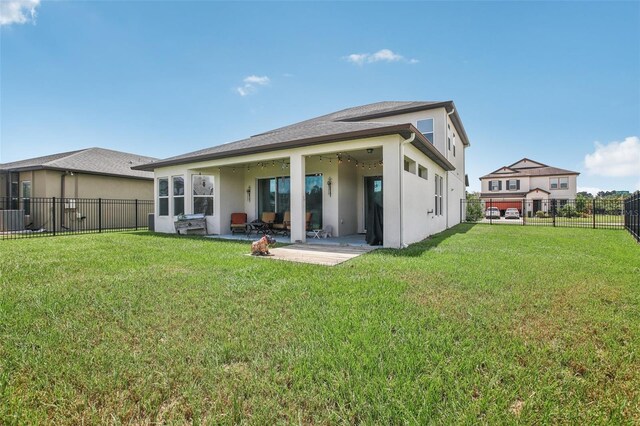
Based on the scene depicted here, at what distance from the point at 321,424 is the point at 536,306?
329 cm

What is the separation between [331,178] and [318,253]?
14.6 ft

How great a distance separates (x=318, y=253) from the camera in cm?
762

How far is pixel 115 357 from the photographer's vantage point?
2490 mm

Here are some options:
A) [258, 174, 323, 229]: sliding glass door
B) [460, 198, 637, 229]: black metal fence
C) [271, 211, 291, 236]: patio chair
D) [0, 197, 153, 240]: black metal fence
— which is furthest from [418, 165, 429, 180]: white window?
[0, 197, 153, 240]: black metal fence

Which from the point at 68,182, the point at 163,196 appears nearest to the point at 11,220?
the point at 68,182

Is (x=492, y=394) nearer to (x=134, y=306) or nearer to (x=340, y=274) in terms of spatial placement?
(x=340, y=274)

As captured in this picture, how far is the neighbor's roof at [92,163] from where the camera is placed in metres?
A: 15.7

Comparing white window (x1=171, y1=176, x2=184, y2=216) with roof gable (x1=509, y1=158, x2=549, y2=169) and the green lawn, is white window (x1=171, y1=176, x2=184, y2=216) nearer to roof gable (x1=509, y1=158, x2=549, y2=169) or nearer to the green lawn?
the green lawn

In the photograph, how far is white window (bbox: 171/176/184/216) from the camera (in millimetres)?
13172

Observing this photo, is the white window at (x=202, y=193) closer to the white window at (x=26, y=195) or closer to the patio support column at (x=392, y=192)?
the patio support column at (x=392, y=192)

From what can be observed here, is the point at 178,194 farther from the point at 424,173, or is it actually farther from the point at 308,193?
the point at 424,173

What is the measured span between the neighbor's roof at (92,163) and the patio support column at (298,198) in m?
13.8

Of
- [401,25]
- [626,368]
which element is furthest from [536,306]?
[401,25]

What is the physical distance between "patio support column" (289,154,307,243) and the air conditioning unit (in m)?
14.8
